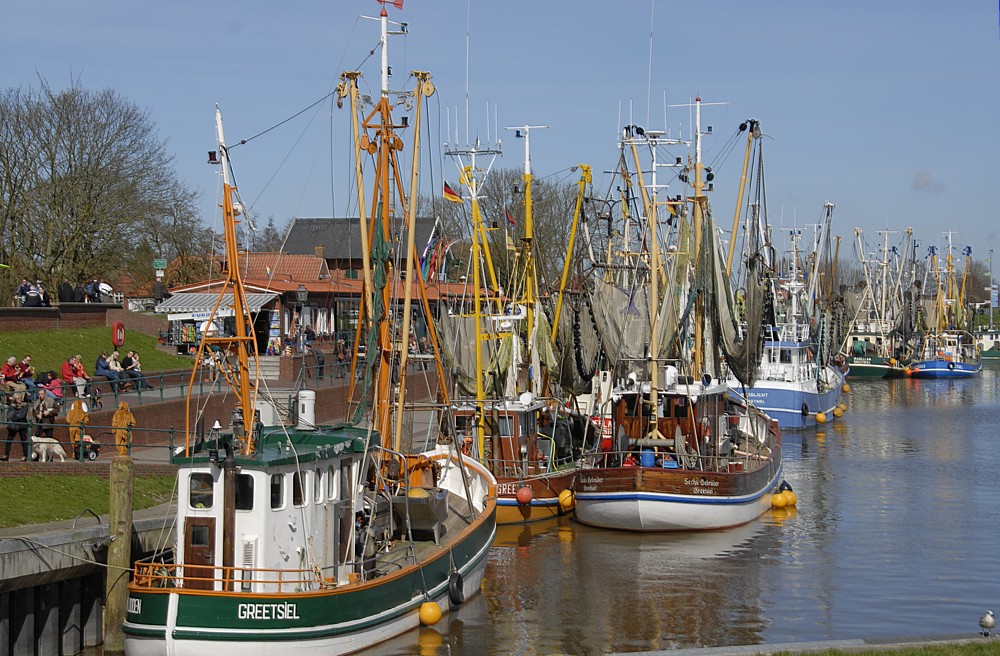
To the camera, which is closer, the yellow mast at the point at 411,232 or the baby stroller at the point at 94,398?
the yellow mast at the point at 411,232

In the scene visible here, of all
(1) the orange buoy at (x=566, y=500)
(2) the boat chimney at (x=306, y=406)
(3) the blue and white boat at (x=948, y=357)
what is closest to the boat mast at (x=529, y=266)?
(1) the orange buoy at (x=566, y=500)

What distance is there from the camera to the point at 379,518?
973 inches

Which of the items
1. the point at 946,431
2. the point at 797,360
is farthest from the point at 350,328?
the point at 946,431

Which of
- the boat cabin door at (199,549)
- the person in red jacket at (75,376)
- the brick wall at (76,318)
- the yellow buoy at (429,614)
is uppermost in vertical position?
the brick wall at (76,318)

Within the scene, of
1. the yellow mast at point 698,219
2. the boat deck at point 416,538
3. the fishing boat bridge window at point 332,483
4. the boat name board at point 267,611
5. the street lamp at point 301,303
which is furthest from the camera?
the street lamp at point 301,303

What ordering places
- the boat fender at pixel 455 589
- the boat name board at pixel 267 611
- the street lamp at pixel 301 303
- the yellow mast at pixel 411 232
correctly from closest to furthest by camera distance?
the boat name board at pixel 267 611 < the boat fender at pixel 455 589 < the yellow mast at pixel 411 232 < the street lamp at pixel 301 303

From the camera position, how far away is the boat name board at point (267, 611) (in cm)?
1945

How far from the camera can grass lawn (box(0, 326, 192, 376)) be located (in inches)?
1662

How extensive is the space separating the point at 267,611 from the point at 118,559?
9.50 ft

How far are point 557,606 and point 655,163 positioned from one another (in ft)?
53.0

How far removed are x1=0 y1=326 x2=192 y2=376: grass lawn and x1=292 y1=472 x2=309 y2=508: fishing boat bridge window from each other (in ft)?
75.3

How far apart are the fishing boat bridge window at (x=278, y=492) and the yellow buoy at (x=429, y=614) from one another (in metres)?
4.03

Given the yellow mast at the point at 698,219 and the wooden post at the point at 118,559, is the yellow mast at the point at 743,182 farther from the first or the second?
the wooden post at the point at 118,559

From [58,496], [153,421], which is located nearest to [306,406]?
[58,496]
